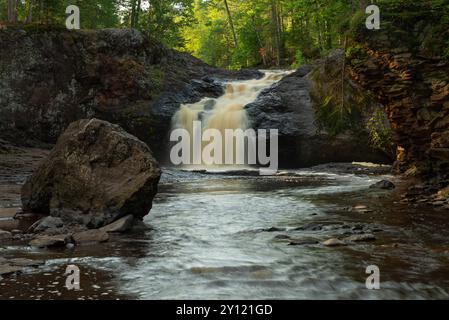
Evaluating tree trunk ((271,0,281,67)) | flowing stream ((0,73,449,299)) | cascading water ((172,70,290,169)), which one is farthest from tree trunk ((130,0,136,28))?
flowing stream ((0,73,449,299))

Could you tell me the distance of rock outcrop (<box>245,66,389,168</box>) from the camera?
2470cm

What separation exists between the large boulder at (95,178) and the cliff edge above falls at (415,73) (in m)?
7.78

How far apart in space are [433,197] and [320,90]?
49.2 ft

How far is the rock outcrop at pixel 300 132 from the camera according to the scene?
2470 centimetres

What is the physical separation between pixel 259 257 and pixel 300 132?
19504 millimetres

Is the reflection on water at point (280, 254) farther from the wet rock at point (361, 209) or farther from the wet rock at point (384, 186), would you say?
the wet rock at point (384, 186)

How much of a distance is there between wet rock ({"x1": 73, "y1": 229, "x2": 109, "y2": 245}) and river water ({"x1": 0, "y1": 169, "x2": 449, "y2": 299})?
307mm

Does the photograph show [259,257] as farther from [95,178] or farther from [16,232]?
[16,232]

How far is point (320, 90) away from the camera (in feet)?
85.5

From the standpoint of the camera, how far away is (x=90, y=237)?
7.66m

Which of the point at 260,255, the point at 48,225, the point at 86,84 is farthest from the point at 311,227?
the point at 86,84

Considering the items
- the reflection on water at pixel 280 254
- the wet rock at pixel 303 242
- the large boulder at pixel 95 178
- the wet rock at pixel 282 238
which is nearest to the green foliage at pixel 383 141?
the reflection on water at pixel 280 254
